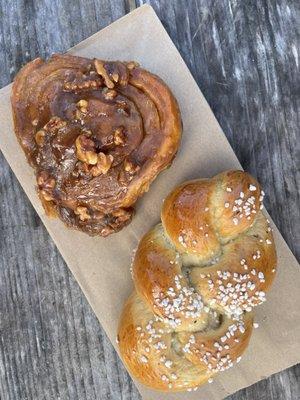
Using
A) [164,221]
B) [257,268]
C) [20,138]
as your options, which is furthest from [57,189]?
[257,268]

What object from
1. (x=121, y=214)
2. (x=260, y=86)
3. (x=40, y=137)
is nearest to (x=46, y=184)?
(x=40, y=137)

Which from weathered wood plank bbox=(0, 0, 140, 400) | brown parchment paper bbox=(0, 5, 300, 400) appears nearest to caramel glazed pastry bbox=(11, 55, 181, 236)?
brown parchment paper bbox=(0, 5, 300, 400)

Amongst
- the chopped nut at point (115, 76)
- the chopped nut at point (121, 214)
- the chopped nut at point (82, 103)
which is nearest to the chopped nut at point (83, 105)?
the chopped nut at point (82, 103)

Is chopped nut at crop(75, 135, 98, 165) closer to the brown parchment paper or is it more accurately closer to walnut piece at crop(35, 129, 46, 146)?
walnut piece at crop(35, 129, 46, 146)

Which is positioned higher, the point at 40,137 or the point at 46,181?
the point at 40,137

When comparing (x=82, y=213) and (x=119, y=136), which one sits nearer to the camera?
(x=119, y=136)

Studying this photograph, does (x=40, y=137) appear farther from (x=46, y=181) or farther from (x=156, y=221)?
(x=156, y=221)
